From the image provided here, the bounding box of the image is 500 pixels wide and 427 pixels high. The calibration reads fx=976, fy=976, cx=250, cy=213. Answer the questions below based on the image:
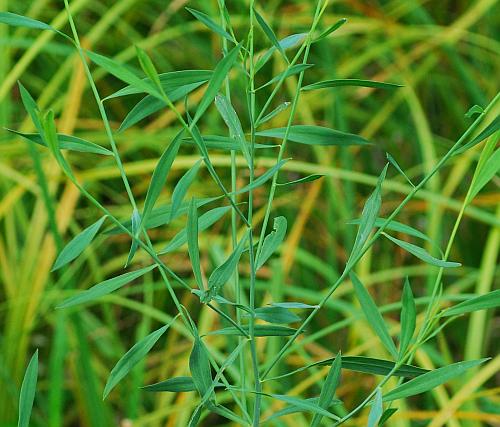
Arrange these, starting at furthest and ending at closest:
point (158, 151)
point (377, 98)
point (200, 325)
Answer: point (377, 98)
point (158, 151)
point (200, 325)

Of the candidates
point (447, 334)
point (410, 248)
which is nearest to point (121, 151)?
point (447, 334)

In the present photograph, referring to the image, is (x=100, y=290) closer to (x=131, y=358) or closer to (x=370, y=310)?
(x=131, y=358)

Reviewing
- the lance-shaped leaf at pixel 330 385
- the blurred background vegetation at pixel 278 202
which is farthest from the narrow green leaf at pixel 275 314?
the blurred background vegetation at pixel 278 202

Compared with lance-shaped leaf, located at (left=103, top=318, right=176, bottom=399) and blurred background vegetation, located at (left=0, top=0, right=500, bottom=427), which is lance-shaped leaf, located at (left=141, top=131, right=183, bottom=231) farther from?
blurred background vegetation, located at (left=0, top=0, right=500, bottom=427)

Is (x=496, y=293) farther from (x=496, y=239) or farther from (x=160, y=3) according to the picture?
(x=160, y=3)

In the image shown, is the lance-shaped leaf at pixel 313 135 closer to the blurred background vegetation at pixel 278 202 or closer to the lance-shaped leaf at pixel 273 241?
the lance-shaped leaf at pixel 273 241

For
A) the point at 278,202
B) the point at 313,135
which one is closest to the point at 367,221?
the point at 313,135

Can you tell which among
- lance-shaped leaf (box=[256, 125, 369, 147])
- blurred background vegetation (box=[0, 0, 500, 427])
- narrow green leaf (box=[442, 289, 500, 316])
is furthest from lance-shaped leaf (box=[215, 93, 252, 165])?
blurred background vegetation (box=[0, 0, 500, 427])
